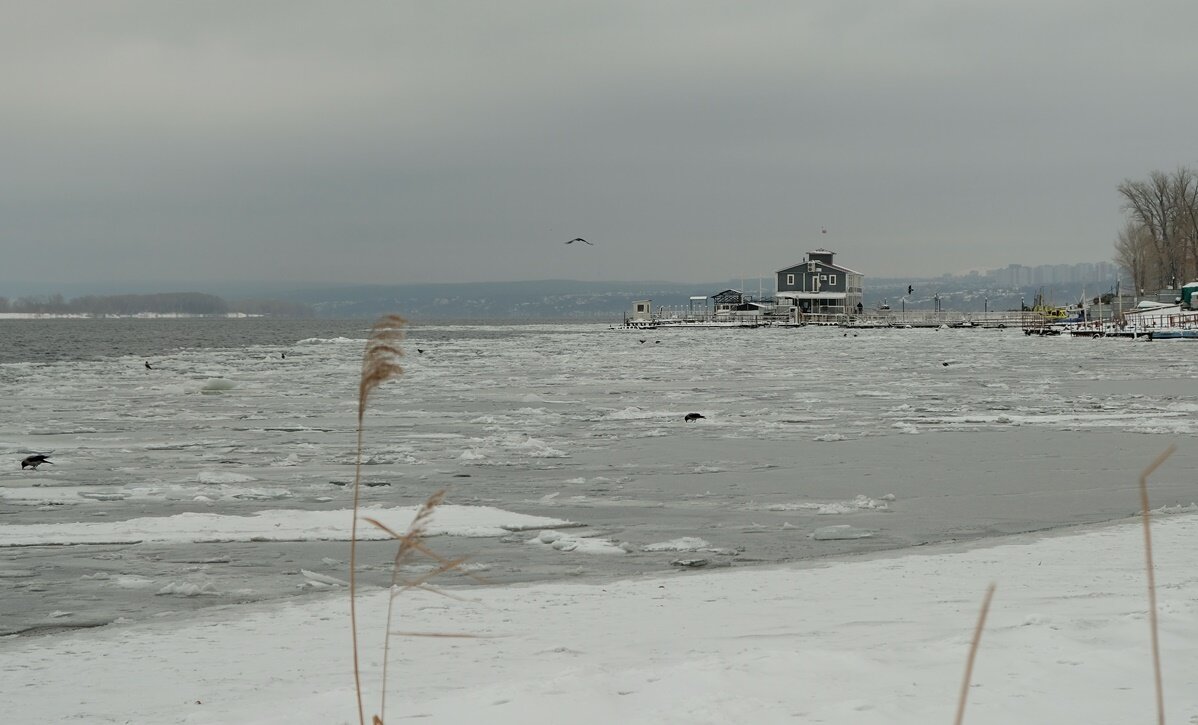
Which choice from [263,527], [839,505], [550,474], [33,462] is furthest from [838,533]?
[33,462]

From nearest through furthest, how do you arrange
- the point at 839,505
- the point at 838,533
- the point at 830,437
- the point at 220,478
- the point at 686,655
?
the point at 686,655
the point at 838,533
the point at 839,505
the point at 220,478
the point at 830,437

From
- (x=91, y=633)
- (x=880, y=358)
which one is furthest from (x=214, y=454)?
(x=880, y=358)

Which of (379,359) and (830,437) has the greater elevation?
(379,359)

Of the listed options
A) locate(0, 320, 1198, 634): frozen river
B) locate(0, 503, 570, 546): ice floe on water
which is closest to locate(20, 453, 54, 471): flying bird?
locate(0, 320, 1198, 634): frozen river

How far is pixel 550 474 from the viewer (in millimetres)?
13648

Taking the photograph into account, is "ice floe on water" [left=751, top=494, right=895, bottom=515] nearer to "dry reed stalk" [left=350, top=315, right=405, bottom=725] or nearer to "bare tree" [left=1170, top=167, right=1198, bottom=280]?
"dry reed stalk" [left=350, top=315, right=405, bottom=725]

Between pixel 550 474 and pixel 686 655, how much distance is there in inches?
330

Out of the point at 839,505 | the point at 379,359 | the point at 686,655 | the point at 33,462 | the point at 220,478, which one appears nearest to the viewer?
the point at 379,359

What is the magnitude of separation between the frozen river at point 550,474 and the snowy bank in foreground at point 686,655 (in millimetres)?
989

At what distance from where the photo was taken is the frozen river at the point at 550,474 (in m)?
8.54

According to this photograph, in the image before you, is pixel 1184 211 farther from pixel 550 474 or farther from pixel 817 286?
pixel 550 474

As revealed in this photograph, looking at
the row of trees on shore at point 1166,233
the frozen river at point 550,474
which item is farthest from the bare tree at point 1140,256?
the frozen river at point 550,474

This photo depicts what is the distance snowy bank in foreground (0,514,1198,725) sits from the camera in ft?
14.5

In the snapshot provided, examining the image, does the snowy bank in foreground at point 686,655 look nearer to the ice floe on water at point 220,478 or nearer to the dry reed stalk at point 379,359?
the dry reed stalk at point 379,359
